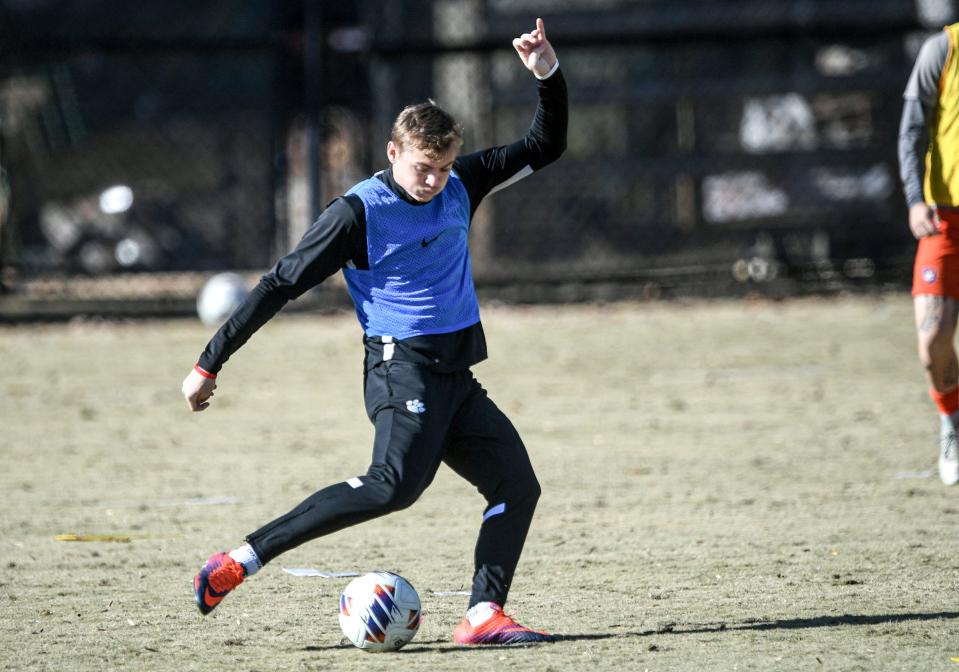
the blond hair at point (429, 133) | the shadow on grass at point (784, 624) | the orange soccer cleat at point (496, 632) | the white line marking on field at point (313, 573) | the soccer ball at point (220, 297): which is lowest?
the soccer ball at point (220, 297)

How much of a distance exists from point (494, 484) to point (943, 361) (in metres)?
3.11

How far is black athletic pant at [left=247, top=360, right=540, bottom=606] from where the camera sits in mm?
4559

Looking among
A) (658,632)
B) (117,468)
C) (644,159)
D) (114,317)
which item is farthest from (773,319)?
(658,632)

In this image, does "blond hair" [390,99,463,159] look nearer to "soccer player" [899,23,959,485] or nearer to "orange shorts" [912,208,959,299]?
"soccer player" [899,23,959,485]

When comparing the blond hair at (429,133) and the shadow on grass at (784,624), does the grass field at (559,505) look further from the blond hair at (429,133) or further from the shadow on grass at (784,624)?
the blond hair at (429,133)

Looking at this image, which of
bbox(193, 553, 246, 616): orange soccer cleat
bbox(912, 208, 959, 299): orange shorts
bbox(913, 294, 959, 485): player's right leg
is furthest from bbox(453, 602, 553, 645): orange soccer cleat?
bbox(912, 208, 959, 299): orange shorts

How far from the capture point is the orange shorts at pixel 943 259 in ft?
22.6

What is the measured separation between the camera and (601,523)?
6543 mm

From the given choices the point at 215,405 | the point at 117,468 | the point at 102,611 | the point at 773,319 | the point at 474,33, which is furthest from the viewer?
the point at 474,33

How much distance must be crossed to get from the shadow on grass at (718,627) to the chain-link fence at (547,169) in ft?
33.6

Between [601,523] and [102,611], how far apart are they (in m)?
2.36

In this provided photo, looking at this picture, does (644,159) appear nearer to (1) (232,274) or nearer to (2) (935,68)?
(1) (232,274)

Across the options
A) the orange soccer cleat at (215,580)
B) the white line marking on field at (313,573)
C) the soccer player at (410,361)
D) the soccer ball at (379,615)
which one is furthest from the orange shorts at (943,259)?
the orange soccer cleat at (215,580)

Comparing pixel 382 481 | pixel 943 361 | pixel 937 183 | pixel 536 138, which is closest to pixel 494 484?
pixel 382 481
